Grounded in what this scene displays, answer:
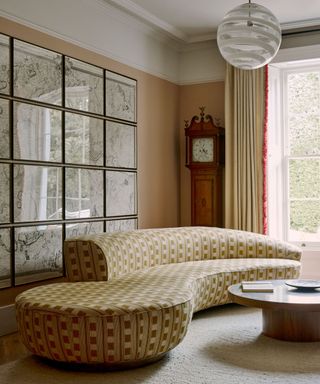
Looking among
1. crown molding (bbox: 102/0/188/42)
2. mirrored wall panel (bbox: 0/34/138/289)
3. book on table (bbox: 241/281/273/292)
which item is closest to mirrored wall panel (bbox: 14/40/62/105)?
mirrored wall panel (bbox: 0/34/138/289)

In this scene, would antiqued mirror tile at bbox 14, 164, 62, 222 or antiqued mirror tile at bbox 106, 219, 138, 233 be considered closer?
antiqued mirror tile at bbox 14, 164, 62, 222

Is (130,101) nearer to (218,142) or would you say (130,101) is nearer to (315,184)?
(218,142)

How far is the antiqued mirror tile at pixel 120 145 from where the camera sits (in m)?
5.13

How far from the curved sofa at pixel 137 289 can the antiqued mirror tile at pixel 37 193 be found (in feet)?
1.34

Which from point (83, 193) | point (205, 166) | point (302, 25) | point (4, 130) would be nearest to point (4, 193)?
point (4, 130)

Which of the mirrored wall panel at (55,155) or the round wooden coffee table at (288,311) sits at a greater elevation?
the mirrored wall panel at (55,155)

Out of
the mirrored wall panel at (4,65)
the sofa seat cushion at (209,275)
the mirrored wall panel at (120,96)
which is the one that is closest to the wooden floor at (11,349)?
the sofa seat cushion at (209,275)

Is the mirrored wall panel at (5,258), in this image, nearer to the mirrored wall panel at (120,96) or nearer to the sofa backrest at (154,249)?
the sofa backrest at (154,249)

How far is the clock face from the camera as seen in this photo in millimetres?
6004

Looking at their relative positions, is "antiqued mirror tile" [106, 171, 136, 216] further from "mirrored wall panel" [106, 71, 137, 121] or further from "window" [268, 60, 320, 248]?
"window" [268, 60, 320, 248]

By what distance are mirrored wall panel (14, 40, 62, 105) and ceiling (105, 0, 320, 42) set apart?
0.95 metres

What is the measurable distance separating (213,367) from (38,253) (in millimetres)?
1810

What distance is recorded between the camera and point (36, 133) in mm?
4277

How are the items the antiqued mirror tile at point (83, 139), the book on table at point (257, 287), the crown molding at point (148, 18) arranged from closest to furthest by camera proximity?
1. the book on table at point (257, 287)
2. the antiqued mirror tile at point (83, 139)
3. the crown molding at point (148, 18)
